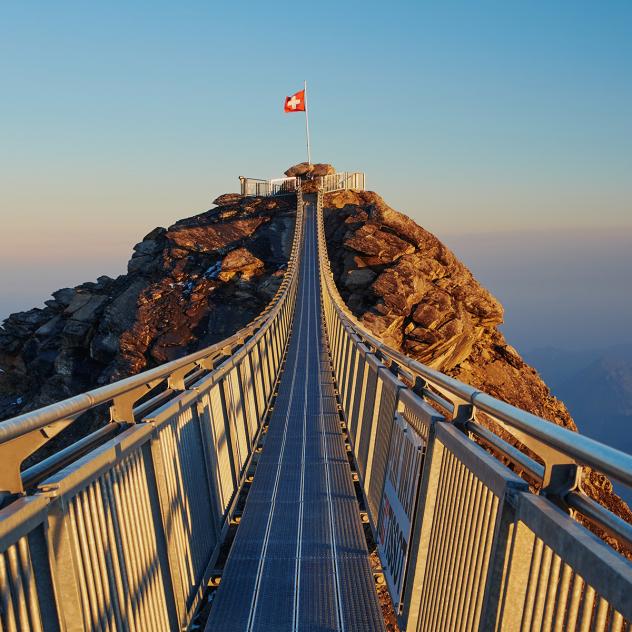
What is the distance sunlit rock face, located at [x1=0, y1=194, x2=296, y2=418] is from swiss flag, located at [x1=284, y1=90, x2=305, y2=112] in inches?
411

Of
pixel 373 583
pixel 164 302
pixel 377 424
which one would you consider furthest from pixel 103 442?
pixel 164 302

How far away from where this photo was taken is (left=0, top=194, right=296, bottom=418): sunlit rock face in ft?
142

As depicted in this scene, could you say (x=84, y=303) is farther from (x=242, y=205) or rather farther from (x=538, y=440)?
(x=538, y=440)

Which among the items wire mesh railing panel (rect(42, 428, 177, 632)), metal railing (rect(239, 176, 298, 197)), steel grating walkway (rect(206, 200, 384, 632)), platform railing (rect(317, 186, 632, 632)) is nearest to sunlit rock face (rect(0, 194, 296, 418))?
metal railing (rect(239, 176, 298, 197))

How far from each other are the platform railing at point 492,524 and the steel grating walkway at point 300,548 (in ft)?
1.83

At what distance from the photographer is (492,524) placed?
2.98 meters

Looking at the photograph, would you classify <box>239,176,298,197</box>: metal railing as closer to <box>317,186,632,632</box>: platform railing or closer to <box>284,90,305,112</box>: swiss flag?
<box>284,90,305,112</box>: swiss flag

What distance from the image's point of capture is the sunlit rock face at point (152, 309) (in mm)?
43281

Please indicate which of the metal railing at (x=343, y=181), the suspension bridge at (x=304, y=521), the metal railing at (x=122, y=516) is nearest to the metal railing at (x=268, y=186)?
the metal railing at (x=343, y=181)

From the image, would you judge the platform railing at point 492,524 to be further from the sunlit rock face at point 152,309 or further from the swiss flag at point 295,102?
the swiss flag at point 295,102

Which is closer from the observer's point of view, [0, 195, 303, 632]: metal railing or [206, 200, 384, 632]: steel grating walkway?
[0, 195, 303, 632]: metal railing

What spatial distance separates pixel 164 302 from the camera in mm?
45594

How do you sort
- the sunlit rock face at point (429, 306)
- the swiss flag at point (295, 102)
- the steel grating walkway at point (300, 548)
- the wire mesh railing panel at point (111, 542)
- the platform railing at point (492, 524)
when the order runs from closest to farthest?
1. the platform railing at point (492, 524)
2. the wire mesh railing panel at point (111, 542)
3. the steel grating walkway at point (300, 548)
4. the sunlit rock face at point (429, 306)
5. the swiss flag at point (295, 102)

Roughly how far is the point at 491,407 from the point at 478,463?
314 mm
